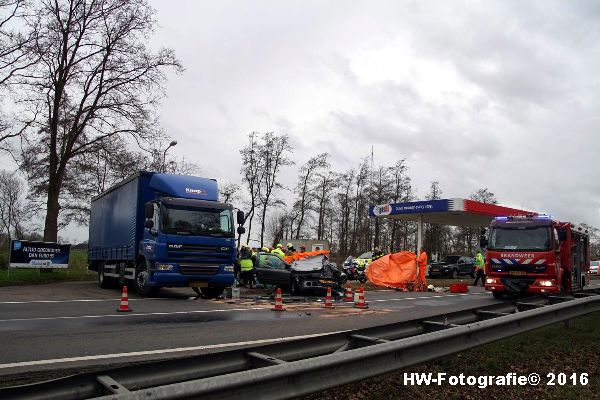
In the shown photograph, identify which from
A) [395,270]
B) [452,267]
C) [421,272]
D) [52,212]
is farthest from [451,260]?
[52,212]

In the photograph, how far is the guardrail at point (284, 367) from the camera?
9.86 ft

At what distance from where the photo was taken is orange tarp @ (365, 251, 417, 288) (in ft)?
71.4

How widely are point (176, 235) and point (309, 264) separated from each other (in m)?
4.72

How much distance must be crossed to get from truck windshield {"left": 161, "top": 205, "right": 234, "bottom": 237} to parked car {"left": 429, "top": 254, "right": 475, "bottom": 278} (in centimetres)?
2150

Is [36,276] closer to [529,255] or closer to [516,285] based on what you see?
[516,285]

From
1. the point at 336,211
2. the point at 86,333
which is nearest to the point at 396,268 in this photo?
the point at 86,333

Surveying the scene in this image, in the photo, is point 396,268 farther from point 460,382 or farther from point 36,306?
point 460,382

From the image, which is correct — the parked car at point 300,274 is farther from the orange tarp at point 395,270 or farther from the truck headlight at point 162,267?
the orange tarp at point 395,270

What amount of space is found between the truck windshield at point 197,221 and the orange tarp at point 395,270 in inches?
351

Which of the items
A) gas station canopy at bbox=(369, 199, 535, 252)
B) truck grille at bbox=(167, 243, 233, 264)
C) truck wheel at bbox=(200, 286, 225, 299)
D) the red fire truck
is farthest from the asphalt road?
gas station canopy at bbox=(369, 199, 535, 252)

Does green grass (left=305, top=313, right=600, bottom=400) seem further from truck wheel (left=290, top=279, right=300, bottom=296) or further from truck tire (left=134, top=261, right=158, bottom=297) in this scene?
truck tire (left=134, top=261, right=158, bottom=297)

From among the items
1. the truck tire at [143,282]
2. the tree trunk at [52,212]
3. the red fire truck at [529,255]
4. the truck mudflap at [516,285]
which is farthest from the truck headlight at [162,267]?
the tree trunk at [52,212]

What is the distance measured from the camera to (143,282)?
1576cm

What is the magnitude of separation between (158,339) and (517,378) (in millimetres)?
5352
